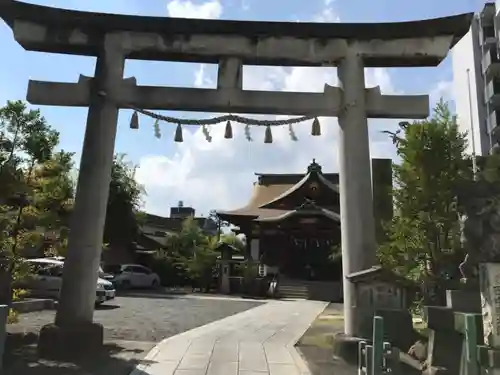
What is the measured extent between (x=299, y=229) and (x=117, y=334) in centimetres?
2080

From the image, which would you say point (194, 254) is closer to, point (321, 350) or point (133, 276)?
point (133, 276)

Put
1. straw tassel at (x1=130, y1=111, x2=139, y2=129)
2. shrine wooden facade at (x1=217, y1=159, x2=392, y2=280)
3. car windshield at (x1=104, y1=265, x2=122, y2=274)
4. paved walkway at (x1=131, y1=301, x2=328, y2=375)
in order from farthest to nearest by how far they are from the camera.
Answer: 1. car windshield at (x1=104, y1=265, x2=122, y2=274)
2. shrine wooden facade at (x1=217, y1=159, x2=392, y2=280)
3. straw tassel at (x1=130, y1=111, x2=139, y2=129)
4. paved walkway at (x1=131, y1=301, x2=328, y2=375)

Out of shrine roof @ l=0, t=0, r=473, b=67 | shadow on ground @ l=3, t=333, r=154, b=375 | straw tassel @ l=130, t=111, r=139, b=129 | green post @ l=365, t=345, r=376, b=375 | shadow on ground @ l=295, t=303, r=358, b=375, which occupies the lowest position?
shadow on ground @ l=3, t=333, r=154, b=375

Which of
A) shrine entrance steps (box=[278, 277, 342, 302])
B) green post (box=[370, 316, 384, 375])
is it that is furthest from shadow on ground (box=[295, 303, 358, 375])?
shrine entrance steps (box=[278, 277, 342, 302])

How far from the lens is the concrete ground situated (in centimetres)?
762

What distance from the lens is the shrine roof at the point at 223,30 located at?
939cm

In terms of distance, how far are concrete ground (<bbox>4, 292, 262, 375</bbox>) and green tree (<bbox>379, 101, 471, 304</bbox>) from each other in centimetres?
615

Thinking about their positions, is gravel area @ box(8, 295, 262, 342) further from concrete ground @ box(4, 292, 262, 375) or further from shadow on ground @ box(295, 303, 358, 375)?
shadow on ground @ box(295, 303, 358, 375)

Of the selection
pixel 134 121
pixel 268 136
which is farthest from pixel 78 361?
pixel 268 136

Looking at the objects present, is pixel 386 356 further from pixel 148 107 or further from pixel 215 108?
pixel 148 107

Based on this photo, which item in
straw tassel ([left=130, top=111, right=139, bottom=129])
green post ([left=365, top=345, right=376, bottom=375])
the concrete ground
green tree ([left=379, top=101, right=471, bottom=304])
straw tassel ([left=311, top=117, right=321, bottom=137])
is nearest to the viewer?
green post ([left=365, top=345, right=376, bottom=375])

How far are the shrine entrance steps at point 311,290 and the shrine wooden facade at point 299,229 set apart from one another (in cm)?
139

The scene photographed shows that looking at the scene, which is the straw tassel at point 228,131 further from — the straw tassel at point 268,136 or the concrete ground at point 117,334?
the concrete ground at point 117,334

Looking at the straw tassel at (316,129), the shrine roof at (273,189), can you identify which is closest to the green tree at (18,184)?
the straw tassel at (316,129)
